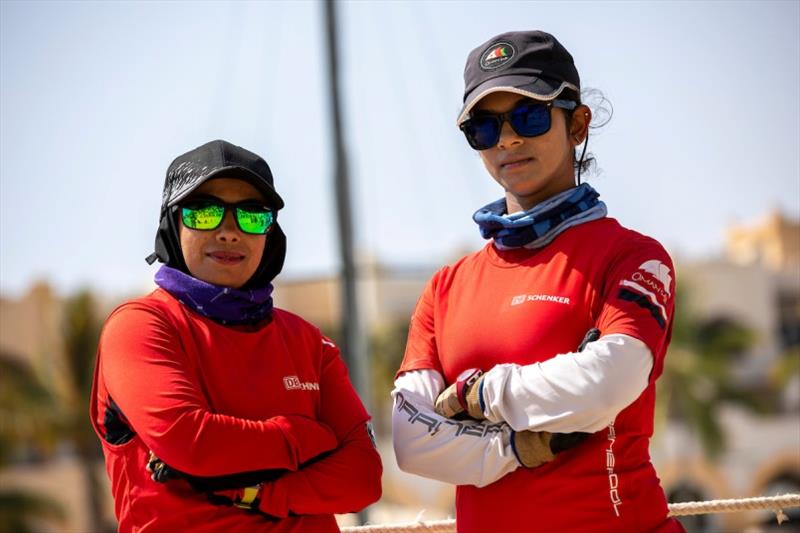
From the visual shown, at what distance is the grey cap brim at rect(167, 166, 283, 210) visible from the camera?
2.95 m

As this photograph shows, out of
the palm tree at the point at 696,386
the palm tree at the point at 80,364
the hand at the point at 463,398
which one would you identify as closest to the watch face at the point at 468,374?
the hand at the point at 463,398

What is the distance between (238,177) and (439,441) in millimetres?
845

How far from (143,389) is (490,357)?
2.84 feet

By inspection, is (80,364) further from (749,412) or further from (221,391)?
(221,391)

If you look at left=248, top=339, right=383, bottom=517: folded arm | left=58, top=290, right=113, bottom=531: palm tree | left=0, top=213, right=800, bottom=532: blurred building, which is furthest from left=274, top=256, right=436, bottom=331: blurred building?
left=248, top=339, right=383, bottom=517: folded arm

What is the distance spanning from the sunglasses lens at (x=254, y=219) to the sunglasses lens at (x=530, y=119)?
0.69m

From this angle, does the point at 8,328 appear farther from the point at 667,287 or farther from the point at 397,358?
the point at 667,287

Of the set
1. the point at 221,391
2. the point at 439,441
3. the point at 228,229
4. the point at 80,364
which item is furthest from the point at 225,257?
the point at 80,364

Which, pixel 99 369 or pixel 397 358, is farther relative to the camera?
pixel 397 358

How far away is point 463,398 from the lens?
2.98 m

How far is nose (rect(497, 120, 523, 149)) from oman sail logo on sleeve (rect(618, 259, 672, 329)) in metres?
0.47

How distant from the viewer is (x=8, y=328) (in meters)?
27.2

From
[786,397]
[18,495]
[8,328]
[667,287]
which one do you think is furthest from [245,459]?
[786,397]

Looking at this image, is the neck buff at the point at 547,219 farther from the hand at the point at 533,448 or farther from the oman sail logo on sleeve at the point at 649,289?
the hand at the point at 533,448
